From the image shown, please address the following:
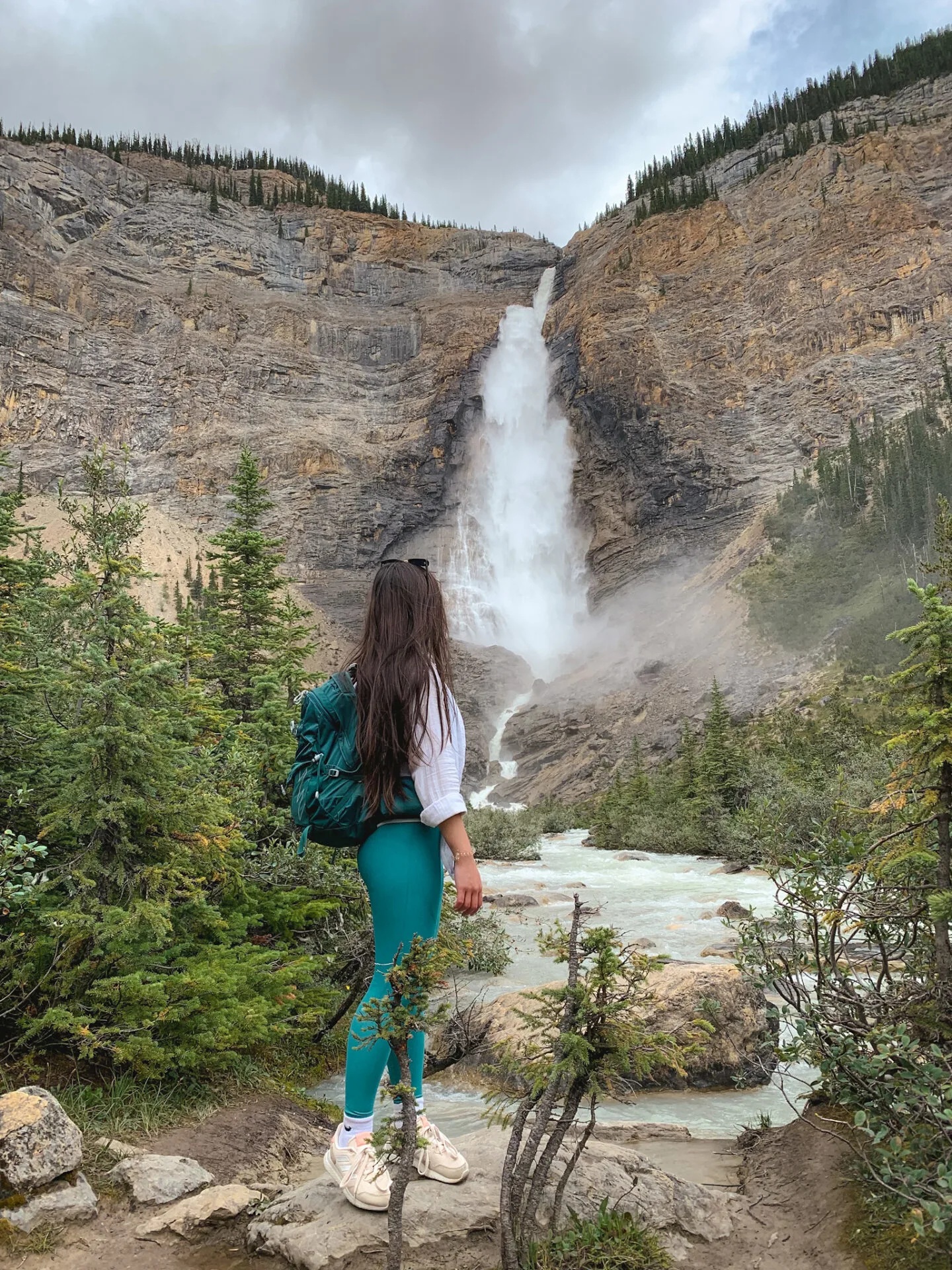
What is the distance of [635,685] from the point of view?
150ft

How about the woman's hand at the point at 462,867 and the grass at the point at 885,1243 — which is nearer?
the grass at the point at 885,1243

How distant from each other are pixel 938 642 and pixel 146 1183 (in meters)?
3.63

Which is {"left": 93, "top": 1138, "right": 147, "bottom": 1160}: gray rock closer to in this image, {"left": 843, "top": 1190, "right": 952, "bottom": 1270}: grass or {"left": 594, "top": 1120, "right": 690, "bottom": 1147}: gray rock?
{"left": 594, "top": 1120, "right": 690, "bottom": 1147}: gray rock

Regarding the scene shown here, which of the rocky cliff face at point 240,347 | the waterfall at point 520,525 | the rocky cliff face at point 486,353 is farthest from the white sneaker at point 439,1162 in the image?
the rocky cliff face at point 240,347

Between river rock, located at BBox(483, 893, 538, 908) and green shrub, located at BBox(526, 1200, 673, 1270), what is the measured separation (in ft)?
38.2

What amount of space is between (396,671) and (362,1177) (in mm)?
1681

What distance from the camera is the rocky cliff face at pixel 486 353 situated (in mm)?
52781

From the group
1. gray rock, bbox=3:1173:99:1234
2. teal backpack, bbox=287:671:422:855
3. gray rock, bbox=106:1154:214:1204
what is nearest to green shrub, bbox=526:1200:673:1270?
teal backpack, bbox=287:671:422:855

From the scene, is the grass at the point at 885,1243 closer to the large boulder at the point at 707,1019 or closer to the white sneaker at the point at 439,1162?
the white sneaker at the point at 439,1162

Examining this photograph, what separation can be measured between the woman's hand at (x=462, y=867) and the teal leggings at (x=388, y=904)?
0.43ft

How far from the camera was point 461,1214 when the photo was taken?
2557 mm

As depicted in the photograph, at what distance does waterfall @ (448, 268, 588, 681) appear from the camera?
2336 inches

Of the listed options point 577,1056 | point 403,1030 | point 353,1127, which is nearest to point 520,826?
point 353,1127

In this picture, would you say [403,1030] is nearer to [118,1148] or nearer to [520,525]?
[118,1148]
